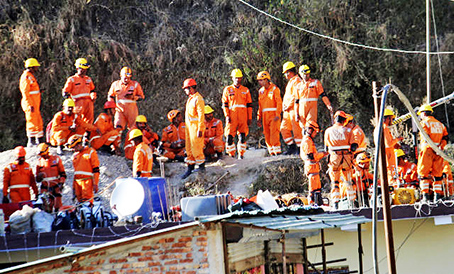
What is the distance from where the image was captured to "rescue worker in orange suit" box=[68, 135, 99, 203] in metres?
18.3

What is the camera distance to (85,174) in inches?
724

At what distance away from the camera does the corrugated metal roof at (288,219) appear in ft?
39.7

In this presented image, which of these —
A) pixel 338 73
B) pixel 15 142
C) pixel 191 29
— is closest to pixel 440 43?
pixel 338 73

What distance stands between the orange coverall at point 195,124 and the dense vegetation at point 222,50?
21.9 feet

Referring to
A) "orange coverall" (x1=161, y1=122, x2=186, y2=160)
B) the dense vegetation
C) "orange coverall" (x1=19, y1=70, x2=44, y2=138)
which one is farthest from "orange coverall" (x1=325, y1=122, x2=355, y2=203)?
the dense vegetation

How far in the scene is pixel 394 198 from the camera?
1691 cm

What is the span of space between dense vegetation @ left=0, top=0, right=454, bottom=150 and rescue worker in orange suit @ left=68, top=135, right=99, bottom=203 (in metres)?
9.70

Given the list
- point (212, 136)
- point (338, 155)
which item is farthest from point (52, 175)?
point (338, 155)

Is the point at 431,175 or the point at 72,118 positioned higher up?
the point at 72,118

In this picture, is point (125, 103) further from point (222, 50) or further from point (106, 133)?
point (222, 50)

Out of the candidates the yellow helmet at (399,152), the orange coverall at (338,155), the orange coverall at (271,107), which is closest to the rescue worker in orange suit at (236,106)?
the orange coverall at (271,107)

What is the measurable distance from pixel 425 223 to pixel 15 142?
1549 centimetres

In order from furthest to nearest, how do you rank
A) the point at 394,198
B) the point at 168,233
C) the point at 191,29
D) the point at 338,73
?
the point at 191,29
the point at 338,73
the point at 394,198
the point at 168,233

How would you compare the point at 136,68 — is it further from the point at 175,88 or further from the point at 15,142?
the point at 15,142
